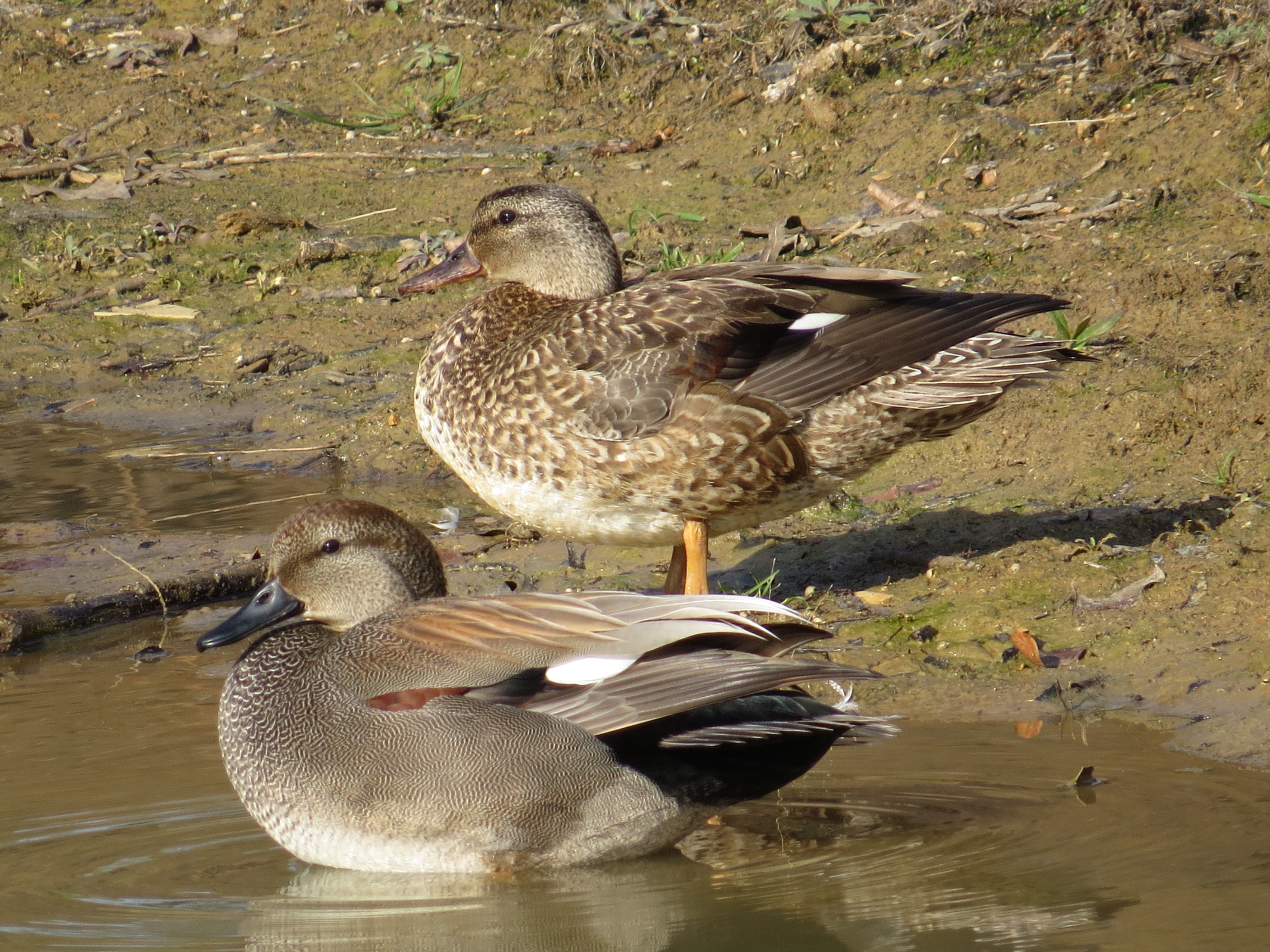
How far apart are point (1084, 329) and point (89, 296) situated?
5.48m

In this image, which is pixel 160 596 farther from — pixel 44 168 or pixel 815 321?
pixel 44 168

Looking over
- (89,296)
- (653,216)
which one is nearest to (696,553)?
(653,216)

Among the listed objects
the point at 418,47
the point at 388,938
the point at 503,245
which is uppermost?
the point at 418,47

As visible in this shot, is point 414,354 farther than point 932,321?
Yes

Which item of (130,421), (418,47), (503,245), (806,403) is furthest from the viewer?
(418,47)

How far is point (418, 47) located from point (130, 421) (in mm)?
3898

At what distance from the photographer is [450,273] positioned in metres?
5.92

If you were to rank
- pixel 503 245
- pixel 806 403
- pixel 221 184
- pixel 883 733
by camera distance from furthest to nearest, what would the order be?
pixel 221 184 → pixel 503 245 → pixel 806 403 → pixel 883 733

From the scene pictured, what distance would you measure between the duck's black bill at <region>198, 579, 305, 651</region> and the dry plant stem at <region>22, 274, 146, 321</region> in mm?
5251

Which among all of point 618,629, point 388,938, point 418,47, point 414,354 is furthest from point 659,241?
point 388,938

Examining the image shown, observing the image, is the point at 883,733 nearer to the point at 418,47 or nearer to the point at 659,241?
the point at 659,241

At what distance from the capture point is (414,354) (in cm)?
775

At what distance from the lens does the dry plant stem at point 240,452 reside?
7.09 m

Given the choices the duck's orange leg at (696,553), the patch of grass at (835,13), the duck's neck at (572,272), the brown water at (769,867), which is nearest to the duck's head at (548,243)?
the duck's neck at (572,272)
